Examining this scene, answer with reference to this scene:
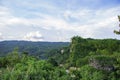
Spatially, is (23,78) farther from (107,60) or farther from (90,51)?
(90,51)

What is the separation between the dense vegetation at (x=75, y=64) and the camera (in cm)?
1712

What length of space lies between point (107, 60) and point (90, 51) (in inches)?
1118

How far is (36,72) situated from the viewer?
17.0m

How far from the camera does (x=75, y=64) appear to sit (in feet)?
202

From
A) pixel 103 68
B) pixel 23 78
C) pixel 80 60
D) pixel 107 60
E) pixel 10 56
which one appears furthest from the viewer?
pixel 80 60

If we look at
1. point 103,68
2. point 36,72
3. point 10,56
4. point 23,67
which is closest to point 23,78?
point 36,72

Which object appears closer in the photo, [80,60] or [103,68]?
[103,68]

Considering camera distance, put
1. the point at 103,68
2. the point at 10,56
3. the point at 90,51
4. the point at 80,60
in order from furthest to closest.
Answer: the point at 90,51, the point at 80,60, the point at 10,56, the point at 103,68

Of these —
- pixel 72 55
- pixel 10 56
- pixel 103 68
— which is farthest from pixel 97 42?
pixel 103 68

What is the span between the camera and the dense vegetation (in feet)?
56.2

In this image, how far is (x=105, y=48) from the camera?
6053 cm

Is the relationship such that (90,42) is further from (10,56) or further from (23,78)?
(23,78)

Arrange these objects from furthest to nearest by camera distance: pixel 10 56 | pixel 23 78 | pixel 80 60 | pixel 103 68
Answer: pixel 80 60 < pixel 10 56 < pixel 103 68 < pixel 23 78

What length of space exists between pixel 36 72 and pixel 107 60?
59.6 feet
